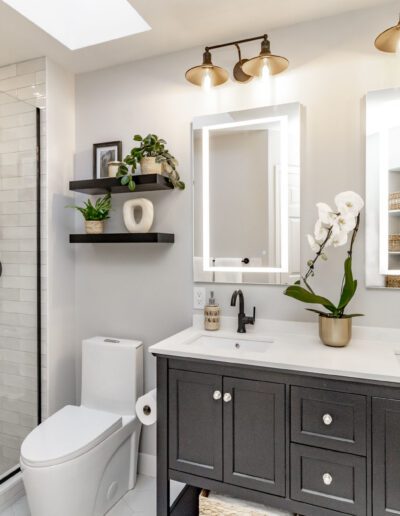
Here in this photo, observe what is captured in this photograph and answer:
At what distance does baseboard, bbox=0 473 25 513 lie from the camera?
1906mm

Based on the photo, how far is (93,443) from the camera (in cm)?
169

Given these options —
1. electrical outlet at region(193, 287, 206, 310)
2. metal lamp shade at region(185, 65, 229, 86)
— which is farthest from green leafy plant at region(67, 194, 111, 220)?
metal lamp shade at region(185, 65, 229, 86)

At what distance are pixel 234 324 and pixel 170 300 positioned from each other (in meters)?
0.41

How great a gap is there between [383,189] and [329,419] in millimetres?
1050

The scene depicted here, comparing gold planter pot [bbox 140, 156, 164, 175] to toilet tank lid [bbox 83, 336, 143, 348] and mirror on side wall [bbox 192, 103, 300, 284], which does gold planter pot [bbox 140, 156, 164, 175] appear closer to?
mirror on side wall [bbox 192, 103, 300, 284]

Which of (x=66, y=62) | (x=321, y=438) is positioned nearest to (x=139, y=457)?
(x=321, y=438)

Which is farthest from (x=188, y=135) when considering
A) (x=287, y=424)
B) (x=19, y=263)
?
(x=287, y=424)

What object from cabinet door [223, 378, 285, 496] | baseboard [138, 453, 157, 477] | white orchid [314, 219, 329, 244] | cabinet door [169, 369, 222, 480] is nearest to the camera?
cabinet door [223, 378, 285, 496]

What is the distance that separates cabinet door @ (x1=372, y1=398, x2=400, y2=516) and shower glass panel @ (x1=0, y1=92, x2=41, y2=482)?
184 centimetres

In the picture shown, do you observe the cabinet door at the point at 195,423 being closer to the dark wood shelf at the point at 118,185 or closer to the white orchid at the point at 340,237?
the white orchid at the point at 340,237

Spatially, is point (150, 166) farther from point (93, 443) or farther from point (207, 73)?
point (93, 443)

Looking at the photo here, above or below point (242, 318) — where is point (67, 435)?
below

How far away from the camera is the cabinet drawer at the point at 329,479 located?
4.29ft

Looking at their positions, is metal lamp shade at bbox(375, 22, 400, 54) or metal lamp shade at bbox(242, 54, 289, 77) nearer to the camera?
metal lamp shade at bbox(375, 22, 400, 54)
